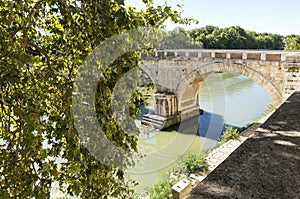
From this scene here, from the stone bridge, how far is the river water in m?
1.00

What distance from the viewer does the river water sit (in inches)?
356

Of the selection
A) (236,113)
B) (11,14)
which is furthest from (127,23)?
(236,113)

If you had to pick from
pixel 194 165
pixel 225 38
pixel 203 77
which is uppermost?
pixel 225 38

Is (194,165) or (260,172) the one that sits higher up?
(260,172)

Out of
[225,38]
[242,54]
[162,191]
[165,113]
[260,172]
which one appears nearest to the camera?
[260,172]

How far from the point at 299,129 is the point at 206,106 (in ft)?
52.3

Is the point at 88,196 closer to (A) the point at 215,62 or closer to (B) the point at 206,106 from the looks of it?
(A) the point at 215,62

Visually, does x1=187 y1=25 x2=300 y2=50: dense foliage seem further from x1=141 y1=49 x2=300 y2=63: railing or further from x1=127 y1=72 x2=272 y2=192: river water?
x1=141 y1=49 x2=300 y2=63: railing

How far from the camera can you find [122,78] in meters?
1.89

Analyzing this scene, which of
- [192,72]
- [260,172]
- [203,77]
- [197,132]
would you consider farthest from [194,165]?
[203,77]

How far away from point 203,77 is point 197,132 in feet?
10.9

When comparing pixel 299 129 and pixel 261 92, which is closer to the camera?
pixel 299 129

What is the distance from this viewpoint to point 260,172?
3.42ft

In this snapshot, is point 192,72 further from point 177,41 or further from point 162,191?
point 177,41
